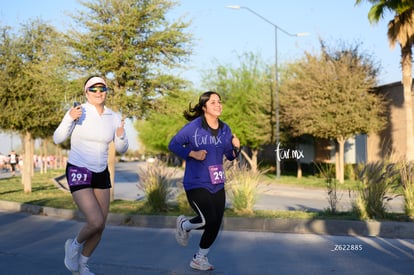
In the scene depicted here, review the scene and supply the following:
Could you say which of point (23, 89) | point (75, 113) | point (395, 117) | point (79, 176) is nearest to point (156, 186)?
point (79, 176)

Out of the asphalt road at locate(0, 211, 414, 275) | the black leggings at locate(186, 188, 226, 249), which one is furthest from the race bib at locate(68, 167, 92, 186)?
the asphalt road at locate(0, 211, 414, 275)

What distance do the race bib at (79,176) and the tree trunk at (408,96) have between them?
19.9 meters

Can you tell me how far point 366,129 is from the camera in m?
26.1

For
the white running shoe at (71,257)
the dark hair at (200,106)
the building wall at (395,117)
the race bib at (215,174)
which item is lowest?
the white running shoe at (71,257)

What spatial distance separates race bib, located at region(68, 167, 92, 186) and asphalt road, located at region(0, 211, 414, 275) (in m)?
1.33

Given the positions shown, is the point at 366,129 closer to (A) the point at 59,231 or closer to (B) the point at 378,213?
(B) the point at 378,213

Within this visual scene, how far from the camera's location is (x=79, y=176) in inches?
212

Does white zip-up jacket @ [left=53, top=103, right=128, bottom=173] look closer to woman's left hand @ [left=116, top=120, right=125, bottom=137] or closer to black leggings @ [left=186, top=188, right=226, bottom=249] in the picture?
woman's left hand @ [left=116, top=120, right=125, bottom=137]

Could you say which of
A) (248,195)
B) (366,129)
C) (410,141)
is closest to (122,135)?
(248,195)

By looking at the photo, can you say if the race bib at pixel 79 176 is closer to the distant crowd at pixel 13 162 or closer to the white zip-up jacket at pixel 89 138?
the white zip-up jacket at pixel 89 138

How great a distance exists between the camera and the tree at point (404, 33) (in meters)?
23.3

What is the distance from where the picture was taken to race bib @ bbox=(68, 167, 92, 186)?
5391 mm

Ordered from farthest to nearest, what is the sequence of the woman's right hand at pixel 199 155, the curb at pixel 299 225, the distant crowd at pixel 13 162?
the distant crowd at pixel 13 162 → the curb at pixel 299 225 → the woman's right hand at pixel 199 155

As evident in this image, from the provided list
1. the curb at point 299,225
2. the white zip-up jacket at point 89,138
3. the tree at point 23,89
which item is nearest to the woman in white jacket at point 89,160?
the white zip-up jacket at point 89,138
